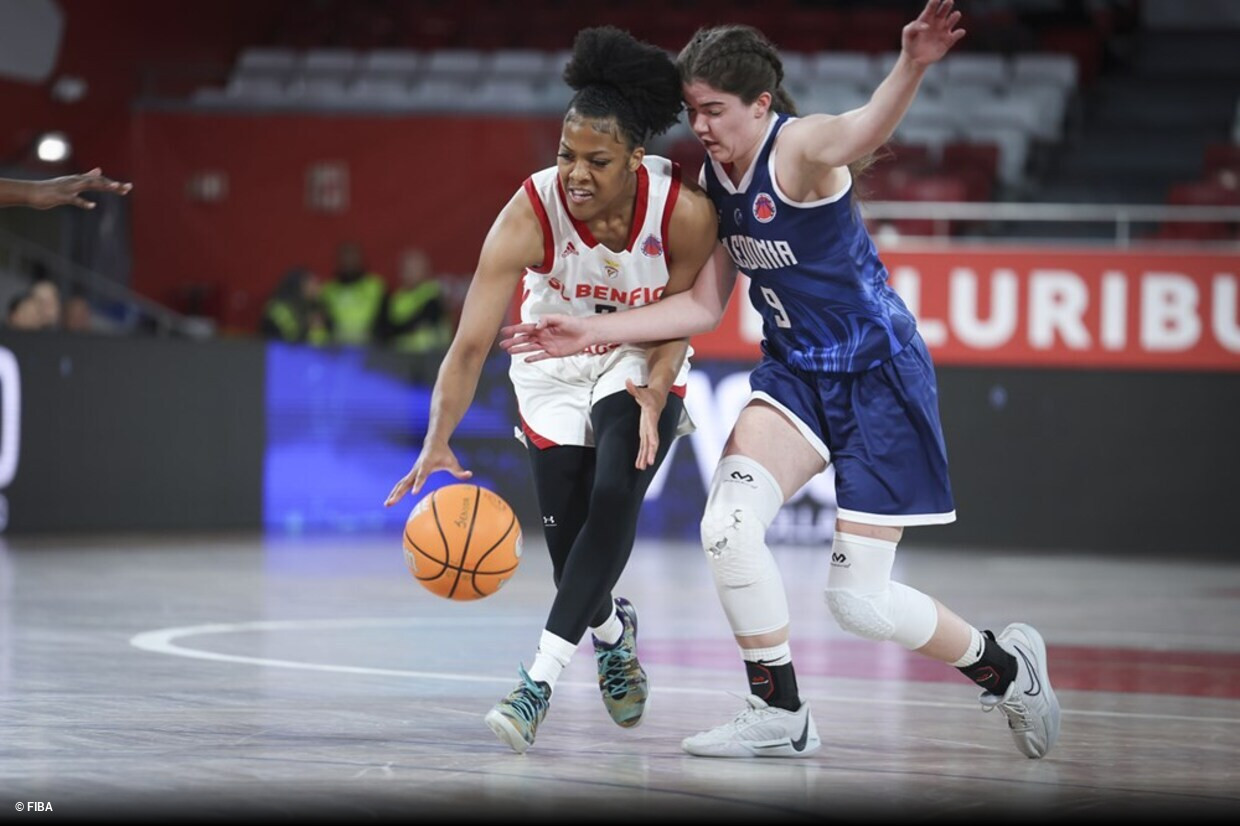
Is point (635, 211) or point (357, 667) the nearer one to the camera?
point (635, 211)

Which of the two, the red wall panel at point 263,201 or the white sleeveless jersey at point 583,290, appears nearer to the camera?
the white sleeveless jersey at point 583,290

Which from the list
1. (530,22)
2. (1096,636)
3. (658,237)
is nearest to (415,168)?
(530,22)

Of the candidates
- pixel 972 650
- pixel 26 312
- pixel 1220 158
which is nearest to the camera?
pixel 972 650

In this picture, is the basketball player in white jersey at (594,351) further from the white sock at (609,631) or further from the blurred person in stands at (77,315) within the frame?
the blurred person in stands at (77,315)

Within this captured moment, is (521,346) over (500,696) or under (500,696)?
over

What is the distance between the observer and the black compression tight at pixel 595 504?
5371 millimetres

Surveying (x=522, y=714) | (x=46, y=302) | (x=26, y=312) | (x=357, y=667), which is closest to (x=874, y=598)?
(x=522, y=714)

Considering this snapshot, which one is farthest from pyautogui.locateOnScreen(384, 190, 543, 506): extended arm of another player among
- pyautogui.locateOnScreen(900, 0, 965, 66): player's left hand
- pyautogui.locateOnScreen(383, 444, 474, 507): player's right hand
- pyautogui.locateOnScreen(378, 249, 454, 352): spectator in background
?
pyautogui.locateOnScreen(378, 249, 454, 352): spectator in background

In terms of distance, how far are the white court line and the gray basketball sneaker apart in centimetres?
96

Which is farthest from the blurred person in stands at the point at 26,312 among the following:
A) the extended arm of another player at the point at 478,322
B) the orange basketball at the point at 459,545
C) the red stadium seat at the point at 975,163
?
the extended arm of another player at the point at 478,322

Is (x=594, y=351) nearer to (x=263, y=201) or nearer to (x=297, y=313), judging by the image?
(x=297, y=313)

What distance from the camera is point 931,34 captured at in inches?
191

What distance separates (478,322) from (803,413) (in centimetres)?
98

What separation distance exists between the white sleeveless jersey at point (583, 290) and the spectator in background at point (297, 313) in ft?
34.2
